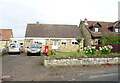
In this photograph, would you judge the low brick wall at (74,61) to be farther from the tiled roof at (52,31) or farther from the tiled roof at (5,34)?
the tiled roof at (5,34)

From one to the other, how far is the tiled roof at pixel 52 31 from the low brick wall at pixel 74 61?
18762mm

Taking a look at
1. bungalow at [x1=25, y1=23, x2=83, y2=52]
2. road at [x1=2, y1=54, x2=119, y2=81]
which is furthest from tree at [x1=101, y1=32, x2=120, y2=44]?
road at [x1=2, y1=54, x2=119, y2=81]

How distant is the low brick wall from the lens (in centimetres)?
1304

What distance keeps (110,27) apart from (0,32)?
2682 cm

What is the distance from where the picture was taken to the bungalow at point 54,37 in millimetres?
31203

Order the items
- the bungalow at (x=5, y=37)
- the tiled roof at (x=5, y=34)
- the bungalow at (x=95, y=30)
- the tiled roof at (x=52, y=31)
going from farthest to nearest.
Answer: the tiled roof at (x=5, y=34), the bungalow at (x=5, y=37), the bungalow at (x=95, y=30), the tiled roof at (x=52, y=31)

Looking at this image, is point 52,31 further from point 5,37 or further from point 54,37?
point 5,37

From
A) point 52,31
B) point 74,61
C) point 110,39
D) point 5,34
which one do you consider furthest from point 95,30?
point 5,34

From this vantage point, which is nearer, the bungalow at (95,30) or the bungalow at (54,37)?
the bungalow at (54,37)

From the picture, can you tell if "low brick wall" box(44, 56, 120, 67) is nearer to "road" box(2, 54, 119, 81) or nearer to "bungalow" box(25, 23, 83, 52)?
"road" box(2, 54, 119, 81)

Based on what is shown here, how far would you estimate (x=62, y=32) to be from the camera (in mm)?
33438

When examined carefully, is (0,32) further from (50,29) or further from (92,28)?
(92,28)

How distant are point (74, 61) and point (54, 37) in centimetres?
1876

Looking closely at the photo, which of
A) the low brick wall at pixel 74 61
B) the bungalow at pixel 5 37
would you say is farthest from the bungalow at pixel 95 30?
the low brick wall at pixel 74 61
